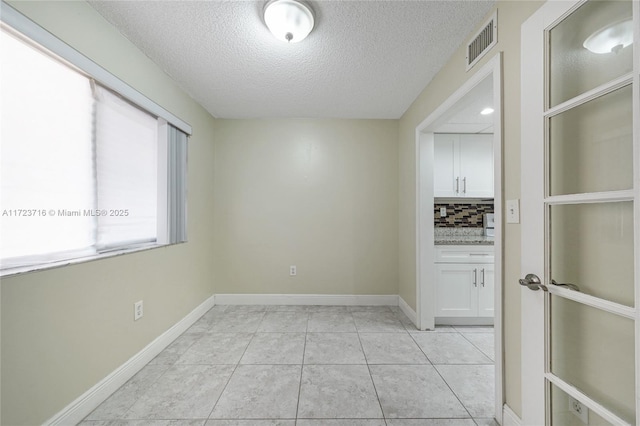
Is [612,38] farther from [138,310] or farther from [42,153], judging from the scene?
[138,310]

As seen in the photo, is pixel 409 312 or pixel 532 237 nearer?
pixel 532 237

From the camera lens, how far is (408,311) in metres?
3.00

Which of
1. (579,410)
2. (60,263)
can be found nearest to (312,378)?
(579,410)

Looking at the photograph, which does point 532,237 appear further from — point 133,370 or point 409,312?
point 133,370

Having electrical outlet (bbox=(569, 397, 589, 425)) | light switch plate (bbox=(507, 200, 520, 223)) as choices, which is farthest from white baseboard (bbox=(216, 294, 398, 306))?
electrical outlet (bbox=(569, 397, 589, 425))

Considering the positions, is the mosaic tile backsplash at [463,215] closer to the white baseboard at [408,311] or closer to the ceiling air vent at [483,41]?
the white baseboard at [408,311]

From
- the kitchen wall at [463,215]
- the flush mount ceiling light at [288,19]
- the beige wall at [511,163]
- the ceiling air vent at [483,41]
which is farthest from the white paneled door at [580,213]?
the kitchen wall at [463,215]

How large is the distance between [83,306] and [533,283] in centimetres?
245

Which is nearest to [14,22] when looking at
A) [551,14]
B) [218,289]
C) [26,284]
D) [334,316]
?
[26,284]

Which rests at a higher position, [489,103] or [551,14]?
[489,103]

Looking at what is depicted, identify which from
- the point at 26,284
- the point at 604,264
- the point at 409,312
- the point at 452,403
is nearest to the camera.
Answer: the point at 604,264

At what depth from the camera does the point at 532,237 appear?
121 cm

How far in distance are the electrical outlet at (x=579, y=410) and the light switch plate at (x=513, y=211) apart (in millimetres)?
797

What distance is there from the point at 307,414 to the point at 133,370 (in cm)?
137
